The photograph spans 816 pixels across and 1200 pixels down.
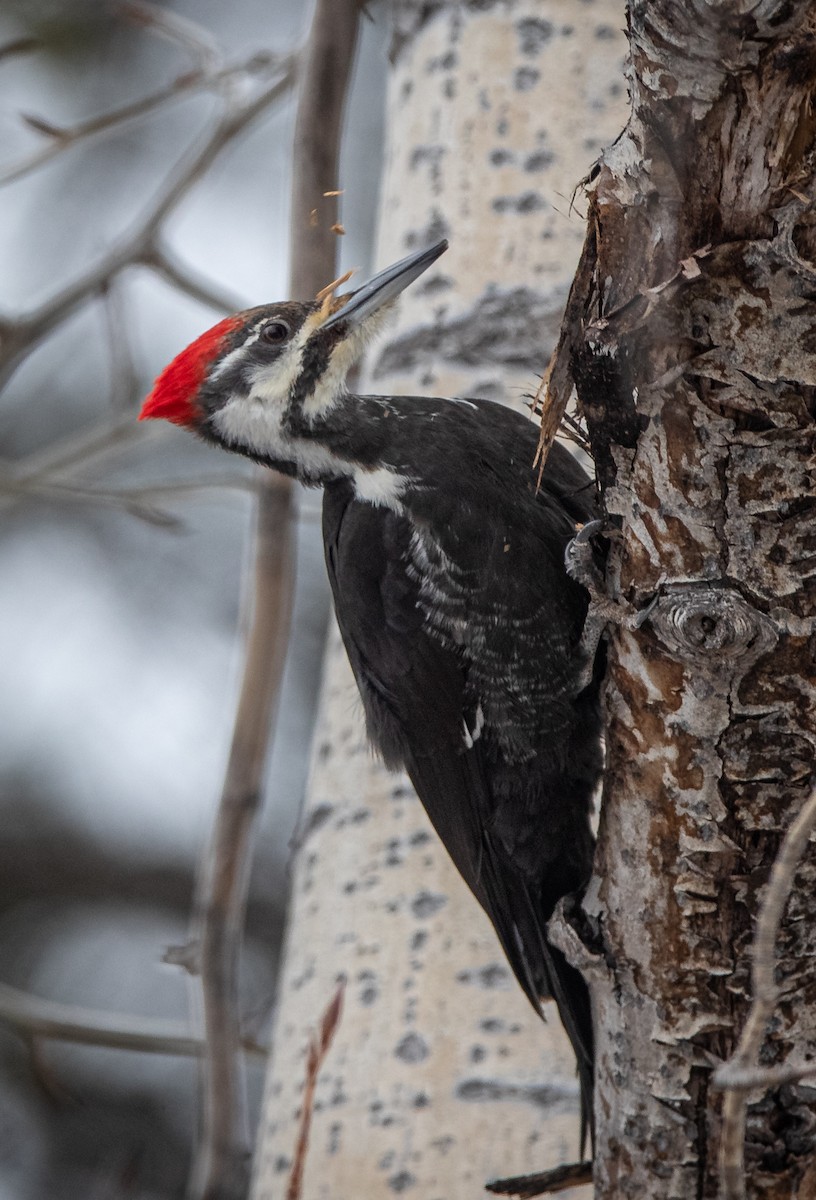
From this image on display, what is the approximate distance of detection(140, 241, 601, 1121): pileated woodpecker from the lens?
6.41 feet

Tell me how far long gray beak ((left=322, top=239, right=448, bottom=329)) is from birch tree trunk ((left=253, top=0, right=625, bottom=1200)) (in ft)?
0.55

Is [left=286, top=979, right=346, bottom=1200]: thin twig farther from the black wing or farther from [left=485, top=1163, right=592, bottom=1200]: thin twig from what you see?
the black wing

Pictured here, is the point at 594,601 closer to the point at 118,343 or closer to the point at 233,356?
the point at 233,356

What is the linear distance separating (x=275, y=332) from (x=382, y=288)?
20 cm

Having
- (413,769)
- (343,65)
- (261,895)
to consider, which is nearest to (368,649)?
(413,769)

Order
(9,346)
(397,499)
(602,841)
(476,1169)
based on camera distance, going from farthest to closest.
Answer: (9,346) → (397,499) → (476,1169) → (602,841)

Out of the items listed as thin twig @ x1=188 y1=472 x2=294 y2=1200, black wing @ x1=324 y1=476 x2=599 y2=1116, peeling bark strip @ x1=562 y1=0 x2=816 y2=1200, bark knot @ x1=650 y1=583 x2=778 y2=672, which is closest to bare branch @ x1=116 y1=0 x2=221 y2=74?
thin twig @ x1=188 y1=472 x2=294 y2=1200

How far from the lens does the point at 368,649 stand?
2107mm

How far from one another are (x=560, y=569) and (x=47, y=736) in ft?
12.3

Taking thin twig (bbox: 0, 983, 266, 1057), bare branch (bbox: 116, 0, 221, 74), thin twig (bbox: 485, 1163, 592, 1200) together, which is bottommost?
thin twig (bbox: 0, 983, 266, 1057)

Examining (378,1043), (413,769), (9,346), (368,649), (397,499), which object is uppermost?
(9,346)

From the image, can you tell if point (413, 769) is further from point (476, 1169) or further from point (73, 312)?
point (73, 312)

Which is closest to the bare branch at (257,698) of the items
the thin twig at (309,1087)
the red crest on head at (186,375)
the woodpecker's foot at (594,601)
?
the red crest on head at (186,375)

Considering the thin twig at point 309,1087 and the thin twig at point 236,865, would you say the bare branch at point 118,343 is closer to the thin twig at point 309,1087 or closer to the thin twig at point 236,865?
the thin twig at point 236,865
